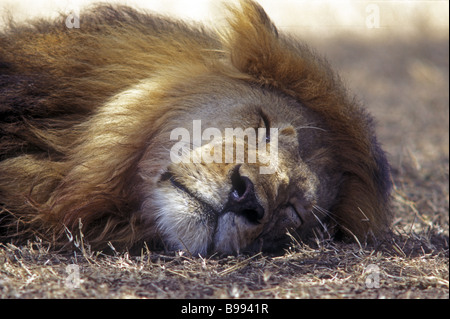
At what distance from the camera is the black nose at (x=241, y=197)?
2.70 m

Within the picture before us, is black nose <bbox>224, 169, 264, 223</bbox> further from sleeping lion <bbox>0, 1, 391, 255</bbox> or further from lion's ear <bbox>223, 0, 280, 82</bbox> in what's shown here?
lion's ear <bbox>223, 0, 280, 82</bbox>

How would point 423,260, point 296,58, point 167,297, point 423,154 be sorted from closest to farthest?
point 167,297
point 423,260
point 296,58
point 423,154

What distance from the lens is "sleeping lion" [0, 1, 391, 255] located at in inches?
111

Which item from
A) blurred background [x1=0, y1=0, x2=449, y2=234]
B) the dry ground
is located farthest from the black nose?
blurred background [x1=0, y1=0, x2=449, y2=234]

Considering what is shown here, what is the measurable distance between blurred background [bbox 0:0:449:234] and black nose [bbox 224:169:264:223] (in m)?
1.12

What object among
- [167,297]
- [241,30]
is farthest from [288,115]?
[167,297]

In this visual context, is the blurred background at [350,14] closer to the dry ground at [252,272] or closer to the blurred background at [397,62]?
the blurred background at [397,62]

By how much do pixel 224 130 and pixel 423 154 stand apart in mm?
3808

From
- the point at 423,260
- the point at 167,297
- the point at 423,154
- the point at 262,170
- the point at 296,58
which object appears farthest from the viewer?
the point at 423,154

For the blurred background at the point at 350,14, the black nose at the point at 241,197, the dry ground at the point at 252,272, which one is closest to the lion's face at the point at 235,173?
the black nose at the point at 241,197

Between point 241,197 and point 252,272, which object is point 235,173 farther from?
point 252,272

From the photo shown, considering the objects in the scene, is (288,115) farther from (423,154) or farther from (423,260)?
(423,154)

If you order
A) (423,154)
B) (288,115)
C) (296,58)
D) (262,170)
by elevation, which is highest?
(296,58)

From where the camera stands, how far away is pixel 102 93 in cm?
320
